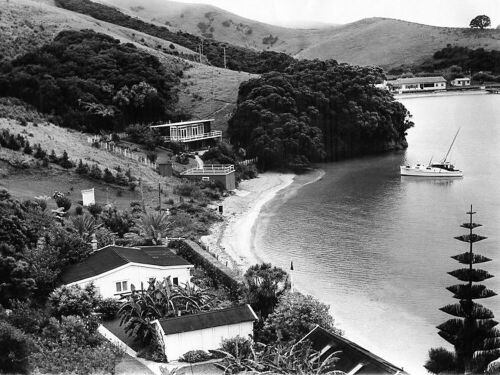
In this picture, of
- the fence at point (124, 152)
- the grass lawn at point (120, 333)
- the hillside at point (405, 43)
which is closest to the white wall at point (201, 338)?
the grass lawn at point (120, 333)

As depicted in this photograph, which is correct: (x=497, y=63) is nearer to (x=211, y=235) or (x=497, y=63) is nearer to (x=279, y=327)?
(x=211, y=235)

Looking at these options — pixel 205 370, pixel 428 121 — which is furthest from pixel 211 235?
pixel 428 121

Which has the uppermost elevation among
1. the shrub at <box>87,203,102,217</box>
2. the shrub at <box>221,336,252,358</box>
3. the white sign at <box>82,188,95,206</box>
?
the white sign at <box>82,188,95,206</box>

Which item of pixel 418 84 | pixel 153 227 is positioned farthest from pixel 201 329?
pixel 418 84

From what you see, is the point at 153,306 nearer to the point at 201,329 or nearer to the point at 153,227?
the point at 201,329

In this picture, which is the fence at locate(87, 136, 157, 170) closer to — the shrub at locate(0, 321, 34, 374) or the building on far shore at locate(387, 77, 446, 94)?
the shrub at locate(0, 321, 34, 374)

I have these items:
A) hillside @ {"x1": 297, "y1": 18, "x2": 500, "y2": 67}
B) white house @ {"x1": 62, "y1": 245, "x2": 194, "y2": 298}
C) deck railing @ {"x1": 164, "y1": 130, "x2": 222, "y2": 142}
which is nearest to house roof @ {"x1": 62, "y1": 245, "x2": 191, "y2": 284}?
white house @ {"x1": 62, "y1": 245, "x2": 194, "y2": 298}
